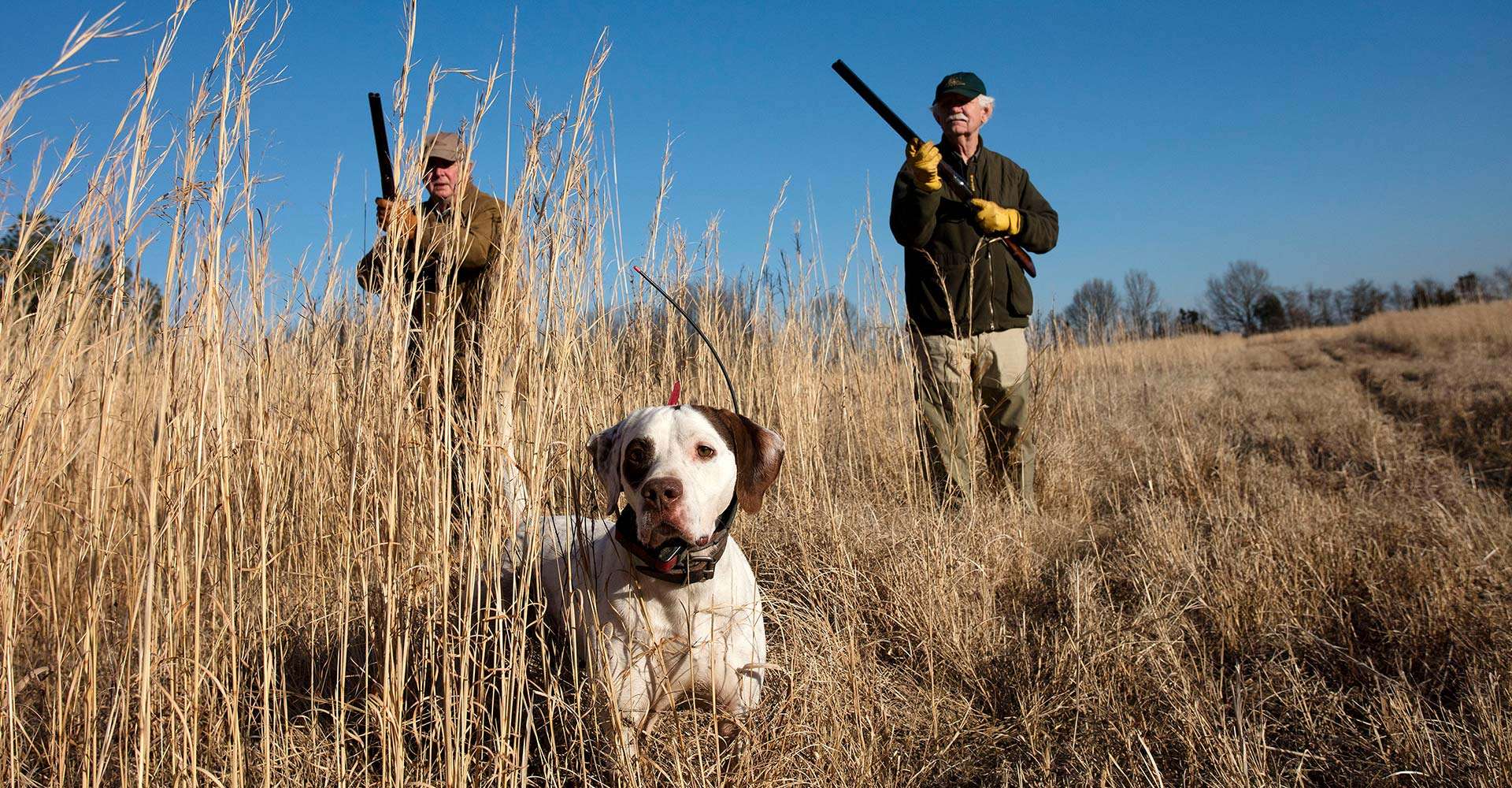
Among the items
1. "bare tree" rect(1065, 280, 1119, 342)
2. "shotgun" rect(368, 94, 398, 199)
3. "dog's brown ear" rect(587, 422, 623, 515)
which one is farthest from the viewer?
"bare tree" rect(1065, 280, 1119, 342)

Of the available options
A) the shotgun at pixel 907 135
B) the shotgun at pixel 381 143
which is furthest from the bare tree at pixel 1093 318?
the shotgun at pixel 381 143

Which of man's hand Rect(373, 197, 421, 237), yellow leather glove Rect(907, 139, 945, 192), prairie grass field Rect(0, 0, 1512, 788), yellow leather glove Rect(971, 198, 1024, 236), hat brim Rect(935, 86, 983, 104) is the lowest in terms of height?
prairie grass field Rect(0, 0, 1512, 788)

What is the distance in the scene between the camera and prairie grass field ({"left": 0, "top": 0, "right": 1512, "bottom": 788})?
143cm

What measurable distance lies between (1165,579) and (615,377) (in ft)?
6.67

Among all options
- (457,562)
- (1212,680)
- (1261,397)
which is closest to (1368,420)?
(1261,397)

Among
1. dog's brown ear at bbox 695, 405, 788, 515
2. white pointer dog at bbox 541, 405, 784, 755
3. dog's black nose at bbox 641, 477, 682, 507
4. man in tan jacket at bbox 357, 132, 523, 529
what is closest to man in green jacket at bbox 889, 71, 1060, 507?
dog's brown ear at bbox 695, 405, 788, 515

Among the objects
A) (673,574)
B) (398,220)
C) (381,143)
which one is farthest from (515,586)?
(381,143)

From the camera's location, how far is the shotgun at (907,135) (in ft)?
12.5

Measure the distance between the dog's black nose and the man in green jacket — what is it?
2.23 m

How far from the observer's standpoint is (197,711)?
1.37 m

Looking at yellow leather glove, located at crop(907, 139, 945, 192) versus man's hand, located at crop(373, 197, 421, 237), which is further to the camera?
yellow leather glove, located at crop(907, 139, 945, 192)

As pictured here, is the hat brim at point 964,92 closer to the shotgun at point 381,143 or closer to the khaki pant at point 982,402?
the khaki pant at point 982,402

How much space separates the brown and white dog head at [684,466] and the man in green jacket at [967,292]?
6.10 ft

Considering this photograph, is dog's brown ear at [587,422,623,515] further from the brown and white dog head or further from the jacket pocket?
the jacket pocket
